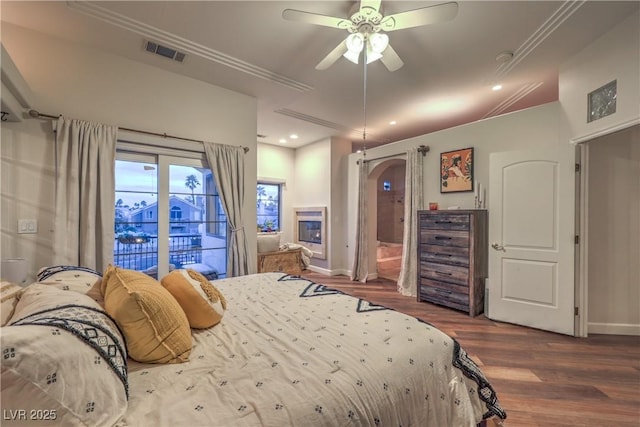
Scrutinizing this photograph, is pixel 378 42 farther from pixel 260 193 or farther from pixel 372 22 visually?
pixel 260 193

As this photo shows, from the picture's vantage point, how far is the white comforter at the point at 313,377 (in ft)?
2.84

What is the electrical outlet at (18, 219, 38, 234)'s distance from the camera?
2203mm

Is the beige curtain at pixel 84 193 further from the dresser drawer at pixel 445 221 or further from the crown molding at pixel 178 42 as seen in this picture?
the dresser drawer at pixel 445 221

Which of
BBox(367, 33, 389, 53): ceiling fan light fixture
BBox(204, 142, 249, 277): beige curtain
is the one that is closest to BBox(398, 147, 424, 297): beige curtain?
BBox(367, 33, 389, 53): ceiling fan light fixture

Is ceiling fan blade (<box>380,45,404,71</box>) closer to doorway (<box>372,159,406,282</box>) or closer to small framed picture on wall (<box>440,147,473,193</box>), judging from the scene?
small framed picture on wall (<box>440,147,473,193</box>)

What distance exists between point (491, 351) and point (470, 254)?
1.21 meters

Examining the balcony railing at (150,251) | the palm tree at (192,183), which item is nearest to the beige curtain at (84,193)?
the balcony railing at (150,251)

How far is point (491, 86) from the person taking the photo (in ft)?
11.3

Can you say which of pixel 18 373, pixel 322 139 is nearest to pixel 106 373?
pixel 18 373

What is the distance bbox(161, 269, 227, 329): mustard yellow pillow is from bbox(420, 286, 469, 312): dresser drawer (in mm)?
3148

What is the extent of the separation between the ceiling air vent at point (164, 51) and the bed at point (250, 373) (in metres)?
2.22

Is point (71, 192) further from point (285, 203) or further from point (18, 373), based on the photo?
point (285, 203)

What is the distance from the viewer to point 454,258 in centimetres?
357

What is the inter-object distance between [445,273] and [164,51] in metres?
4.24
